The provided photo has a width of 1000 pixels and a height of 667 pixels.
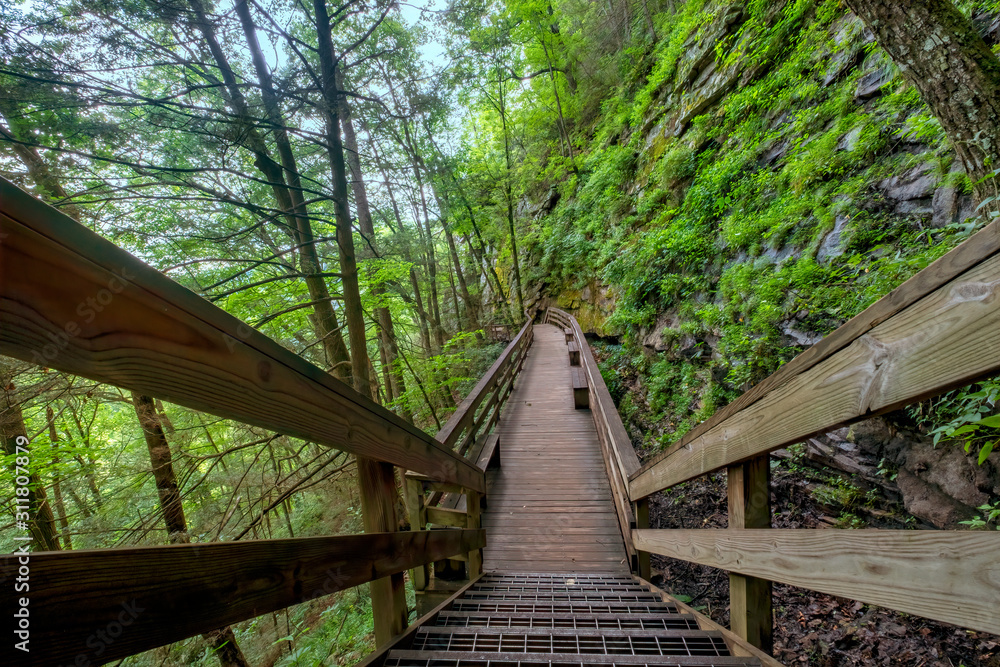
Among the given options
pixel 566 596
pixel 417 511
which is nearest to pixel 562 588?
pixel 566 596

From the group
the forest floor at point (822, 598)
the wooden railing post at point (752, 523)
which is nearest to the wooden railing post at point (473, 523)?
the forest floor at point (822, 598)

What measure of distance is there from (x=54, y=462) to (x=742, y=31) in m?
12.1

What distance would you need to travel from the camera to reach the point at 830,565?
0.99 metres

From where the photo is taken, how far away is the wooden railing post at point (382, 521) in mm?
1449

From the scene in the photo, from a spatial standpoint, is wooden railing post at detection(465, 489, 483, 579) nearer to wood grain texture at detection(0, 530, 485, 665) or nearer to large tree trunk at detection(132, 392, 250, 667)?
wood grain texture at detection(0, 530, 485, 665)

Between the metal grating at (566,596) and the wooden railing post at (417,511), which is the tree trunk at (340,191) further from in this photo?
the metal grating at (566,596)

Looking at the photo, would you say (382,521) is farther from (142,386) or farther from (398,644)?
(142,386)

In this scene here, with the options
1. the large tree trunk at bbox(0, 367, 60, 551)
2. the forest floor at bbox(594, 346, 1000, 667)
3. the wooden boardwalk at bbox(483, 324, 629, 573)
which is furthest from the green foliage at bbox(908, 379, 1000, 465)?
the large tree trunk at bbox(0, 367, 60, 551)

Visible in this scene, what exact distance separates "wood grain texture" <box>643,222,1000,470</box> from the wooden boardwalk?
2971 mm

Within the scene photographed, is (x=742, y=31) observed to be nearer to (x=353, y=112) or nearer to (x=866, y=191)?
(x=866, y=191)

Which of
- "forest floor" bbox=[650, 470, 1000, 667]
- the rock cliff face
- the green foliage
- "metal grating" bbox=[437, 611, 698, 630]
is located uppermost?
the rock cliff face

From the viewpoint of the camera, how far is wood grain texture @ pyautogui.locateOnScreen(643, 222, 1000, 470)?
0.67 m

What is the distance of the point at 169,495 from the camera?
430 centimetres

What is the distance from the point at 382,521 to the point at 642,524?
83.0 inches
